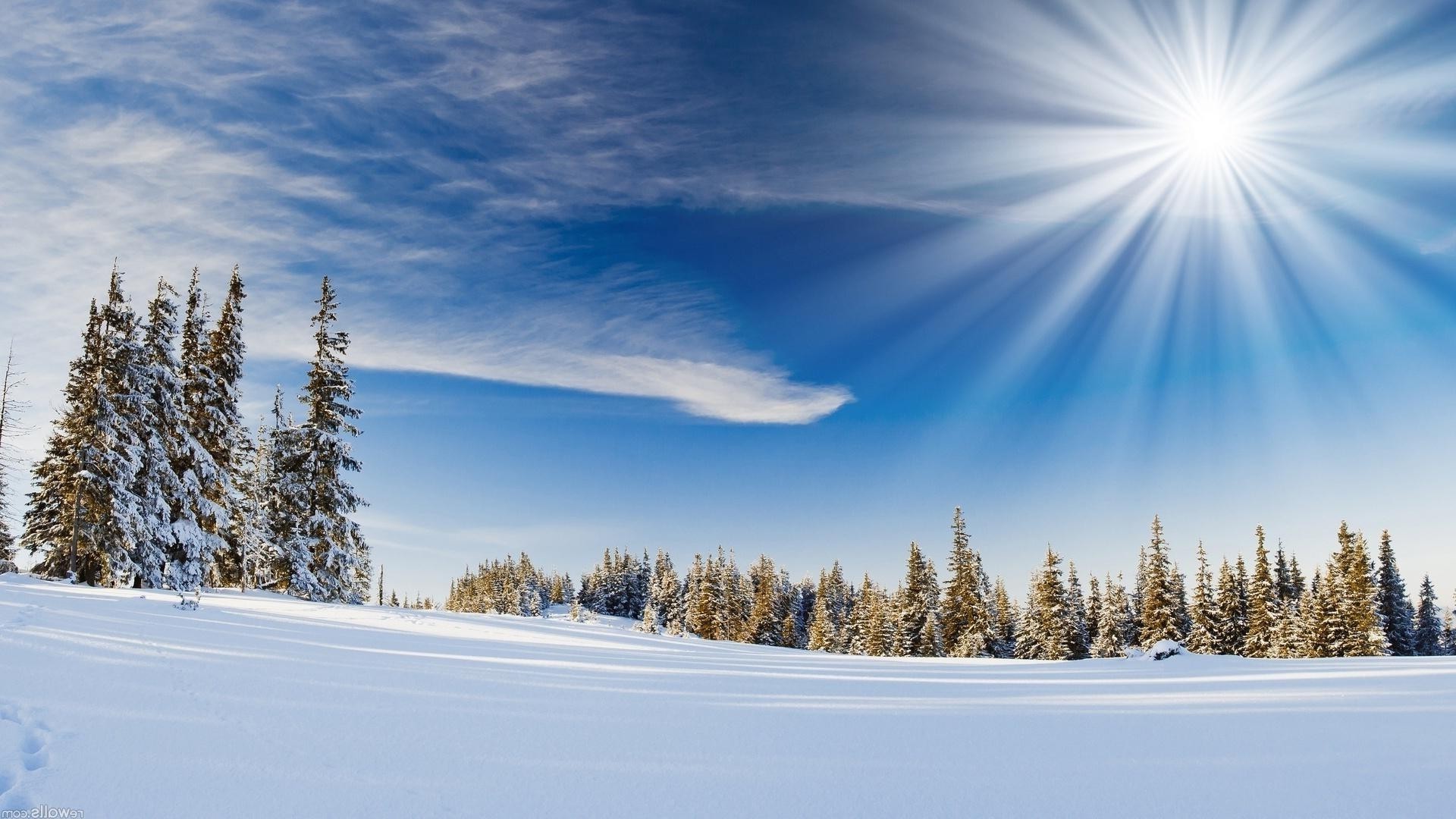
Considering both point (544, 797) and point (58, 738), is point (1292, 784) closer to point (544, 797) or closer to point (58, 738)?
point (544, 797)

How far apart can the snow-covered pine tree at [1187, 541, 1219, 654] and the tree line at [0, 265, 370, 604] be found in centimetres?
5180

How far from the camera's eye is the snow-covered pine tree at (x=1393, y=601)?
5078cm

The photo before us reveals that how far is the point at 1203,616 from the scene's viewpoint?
46375 millimetres

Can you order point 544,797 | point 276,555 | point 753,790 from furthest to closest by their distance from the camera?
1. point 276,555
2. point 753,790
3. point 544,797

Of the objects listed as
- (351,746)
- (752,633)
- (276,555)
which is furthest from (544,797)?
(752,633)

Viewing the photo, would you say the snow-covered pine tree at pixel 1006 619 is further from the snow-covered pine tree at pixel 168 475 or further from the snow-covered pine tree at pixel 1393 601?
the snow-covered pine tree at pixel 168 475

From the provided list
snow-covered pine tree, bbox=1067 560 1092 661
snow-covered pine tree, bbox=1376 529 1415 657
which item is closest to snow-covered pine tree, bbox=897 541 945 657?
snow-covered pine tree, bbox=1067 560 1092 661

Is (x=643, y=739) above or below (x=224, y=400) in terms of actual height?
below

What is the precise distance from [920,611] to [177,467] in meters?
42.8

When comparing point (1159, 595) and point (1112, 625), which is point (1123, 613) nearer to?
point (1112, 625)

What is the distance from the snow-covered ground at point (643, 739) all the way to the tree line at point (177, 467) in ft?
63.3

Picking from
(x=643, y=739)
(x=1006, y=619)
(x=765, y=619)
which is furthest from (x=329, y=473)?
(x=1006, y=619)

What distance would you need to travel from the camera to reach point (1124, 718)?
704cm

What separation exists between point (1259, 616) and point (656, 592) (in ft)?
199
